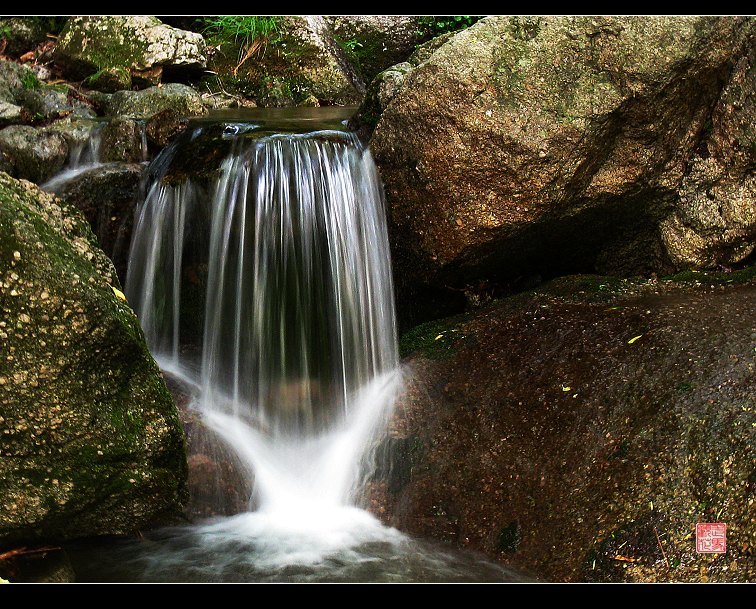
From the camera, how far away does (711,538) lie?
10.3 ft

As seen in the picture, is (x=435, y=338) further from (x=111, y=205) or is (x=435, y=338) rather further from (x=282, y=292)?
(x=111, y=205)

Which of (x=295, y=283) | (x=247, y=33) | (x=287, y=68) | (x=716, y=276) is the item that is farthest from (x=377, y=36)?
(x=716, y=276)

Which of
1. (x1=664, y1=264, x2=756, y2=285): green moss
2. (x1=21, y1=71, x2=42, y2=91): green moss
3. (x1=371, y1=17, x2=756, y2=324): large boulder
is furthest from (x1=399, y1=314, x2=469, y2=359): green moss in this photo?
(x1=21, y1=71, x2=42, y2=91): green moss

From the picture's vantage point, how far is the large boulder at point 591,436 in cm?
326

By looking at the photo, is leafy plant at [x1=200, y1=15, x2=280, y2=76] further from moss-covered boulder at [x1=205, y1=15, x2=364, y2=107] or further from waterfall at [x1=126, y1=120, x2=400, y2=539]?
waterfall at [x1=126, y1=120, x2=400, y2=539]

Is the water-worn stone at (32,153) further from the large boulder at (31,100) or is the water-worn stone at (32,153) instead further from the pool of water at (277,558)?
the pool of water at (277,558)

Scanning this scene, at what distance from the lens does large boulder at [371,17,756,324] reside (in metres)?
4.54

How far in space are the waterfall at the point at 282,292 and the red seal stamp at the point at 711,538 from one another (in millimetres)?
1973

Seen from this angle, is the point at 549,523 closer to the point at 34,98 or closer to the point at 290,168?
the point at 290,168

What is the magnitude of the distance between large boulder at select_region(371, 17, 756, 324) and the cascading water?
1.08 feet

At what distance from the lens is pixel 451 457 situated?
399 cm

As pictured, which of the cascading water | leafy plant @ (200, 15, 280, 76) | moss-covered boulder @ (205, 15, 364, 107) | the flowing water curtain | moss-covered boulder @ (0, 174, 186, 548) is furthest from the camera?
leafy plant @ (200, 15, 280, 76)

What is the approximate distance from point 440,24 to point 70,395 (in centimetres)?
767
